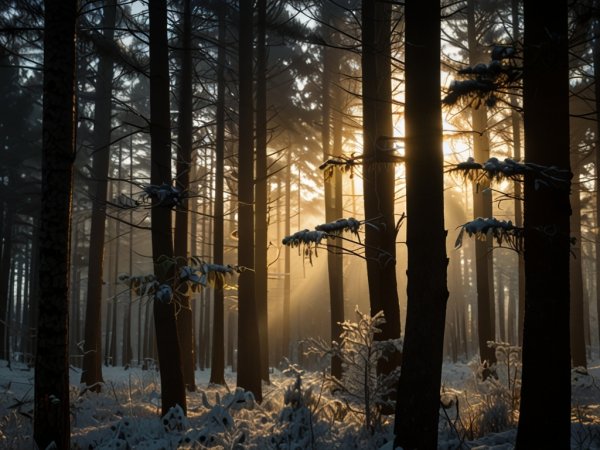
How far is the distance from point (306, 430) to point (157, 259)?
3010mm

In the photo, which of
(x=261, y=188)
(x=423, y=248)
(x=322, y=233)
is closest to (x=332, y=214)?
(x=261, y=188)

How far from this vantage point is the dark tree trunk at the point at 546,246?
500cm

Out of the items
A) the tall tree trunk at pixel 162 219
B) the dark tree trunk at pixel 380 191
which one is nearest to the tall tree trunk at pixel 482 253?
the dark tree trunk at pixel 380 191

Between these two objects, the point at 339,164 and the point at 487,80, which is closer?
the point at 487,80

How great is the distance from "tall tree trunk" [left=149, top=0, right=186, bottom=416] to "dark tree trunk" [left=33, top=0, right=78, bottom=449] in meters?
1.63

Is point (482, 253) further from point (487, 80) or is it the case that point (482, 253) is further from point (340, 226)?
point (340, 226)

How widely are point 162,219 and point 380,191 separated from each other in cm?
341

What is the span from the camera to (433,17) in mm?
5430

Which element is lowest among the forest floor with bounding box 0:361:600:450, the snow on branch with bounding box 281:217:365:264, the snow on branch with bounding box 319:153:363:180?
the forest floor with bounding box 0:361:600:450

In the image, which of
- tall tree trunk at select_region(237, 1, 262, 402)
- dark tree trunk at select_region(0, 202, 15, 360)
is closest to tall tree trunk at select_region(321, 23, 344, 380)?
tall tree trunk at select_region(237, 1, 262, 402)

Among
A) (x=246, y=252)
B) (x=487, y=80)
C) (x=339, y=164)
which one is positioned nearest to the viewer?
(x=487, y=80)

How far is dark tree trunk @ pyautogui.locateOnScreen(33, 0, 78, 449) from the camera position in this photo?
539 cm

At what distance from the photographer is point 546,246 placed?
16.7 ft

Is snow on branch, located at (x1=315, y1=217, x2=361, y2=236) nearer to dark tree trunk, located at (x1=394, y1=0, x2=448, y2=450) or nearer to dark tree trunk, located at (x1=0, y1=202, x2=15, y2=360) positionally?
dark tree trunk, located at (x1=394, y1=0, x2=448, y2=450)
